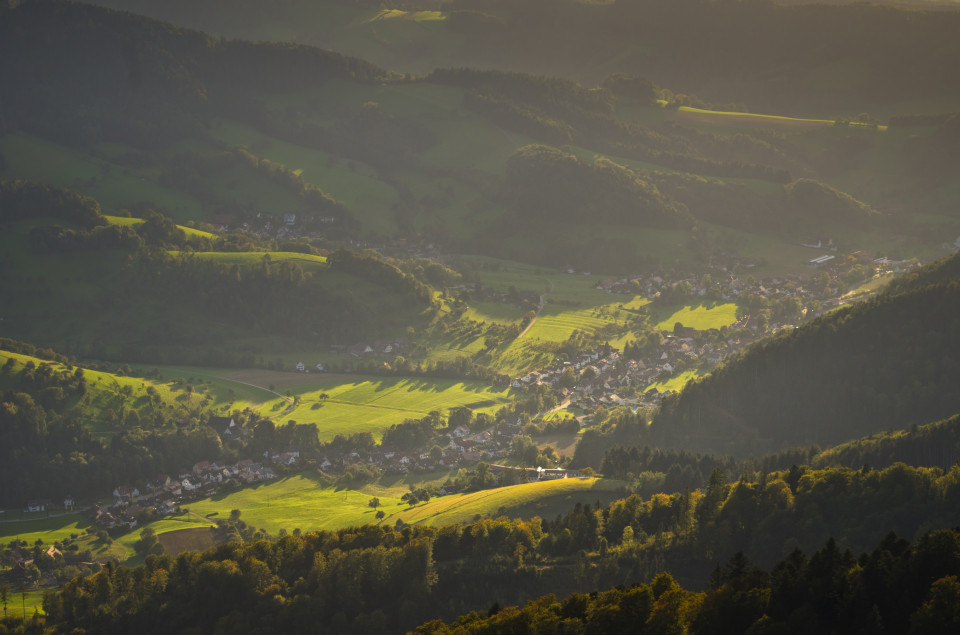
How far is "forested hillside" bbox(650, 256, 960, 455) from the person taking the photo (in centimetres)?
9262

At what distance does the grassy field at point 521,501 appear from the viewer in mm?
83312

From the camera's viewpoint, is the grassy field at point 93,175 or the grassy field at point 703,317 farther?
the grassy field at point 93,175

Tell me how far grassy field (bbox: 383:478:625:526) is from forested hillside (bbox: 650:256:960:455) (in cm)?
1702

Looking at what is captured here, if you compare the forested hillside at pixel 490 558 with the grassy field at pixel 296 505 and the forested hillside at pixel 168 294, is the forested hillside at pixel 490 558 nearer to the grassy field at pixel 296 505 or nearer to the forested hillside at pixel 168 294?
the grassy field at pixel 296 505

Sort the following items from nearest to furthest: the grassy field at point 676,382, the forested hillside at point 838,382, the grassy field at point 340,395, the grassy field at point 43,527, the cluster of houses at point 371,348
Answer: the grassy field at point 43,527 < the forested hillside at point 838,382 < the grassy field at point 340,395 < the grassy field at point 676,382 < the cluster of houses at point 371,348

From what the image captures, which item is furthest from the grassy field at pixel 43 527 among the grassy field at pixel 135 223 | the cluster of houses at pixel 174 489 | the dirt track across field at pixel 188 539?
the grassy field at pixel 135 223

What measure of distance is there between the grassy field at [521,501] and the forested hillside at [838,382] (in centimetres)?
1702

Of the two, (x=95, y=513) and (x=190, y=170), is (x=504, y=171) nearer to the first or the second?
(x=190, y=170)

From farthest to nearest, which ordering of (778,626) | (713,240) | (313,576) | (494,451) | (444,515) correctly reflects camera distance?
(713,240) < (494,451) < (444,515) < (313,576) < (778,626)

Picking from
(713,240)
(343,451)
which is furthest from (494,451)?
(713,240)

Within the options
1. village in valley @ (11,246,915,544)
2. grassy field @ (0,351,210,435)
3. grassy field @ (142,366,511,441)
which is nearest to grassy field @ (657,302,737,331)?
village in valley @ (11,246,915,544)

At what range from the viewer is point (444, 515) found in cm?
8544

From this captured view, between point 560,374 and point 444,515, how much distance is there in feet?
144

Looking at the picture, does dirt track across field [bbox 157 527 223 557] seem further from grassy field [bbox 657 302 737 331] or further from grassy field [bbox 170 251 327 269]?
grassy field [bbox 657 302 737 331]
